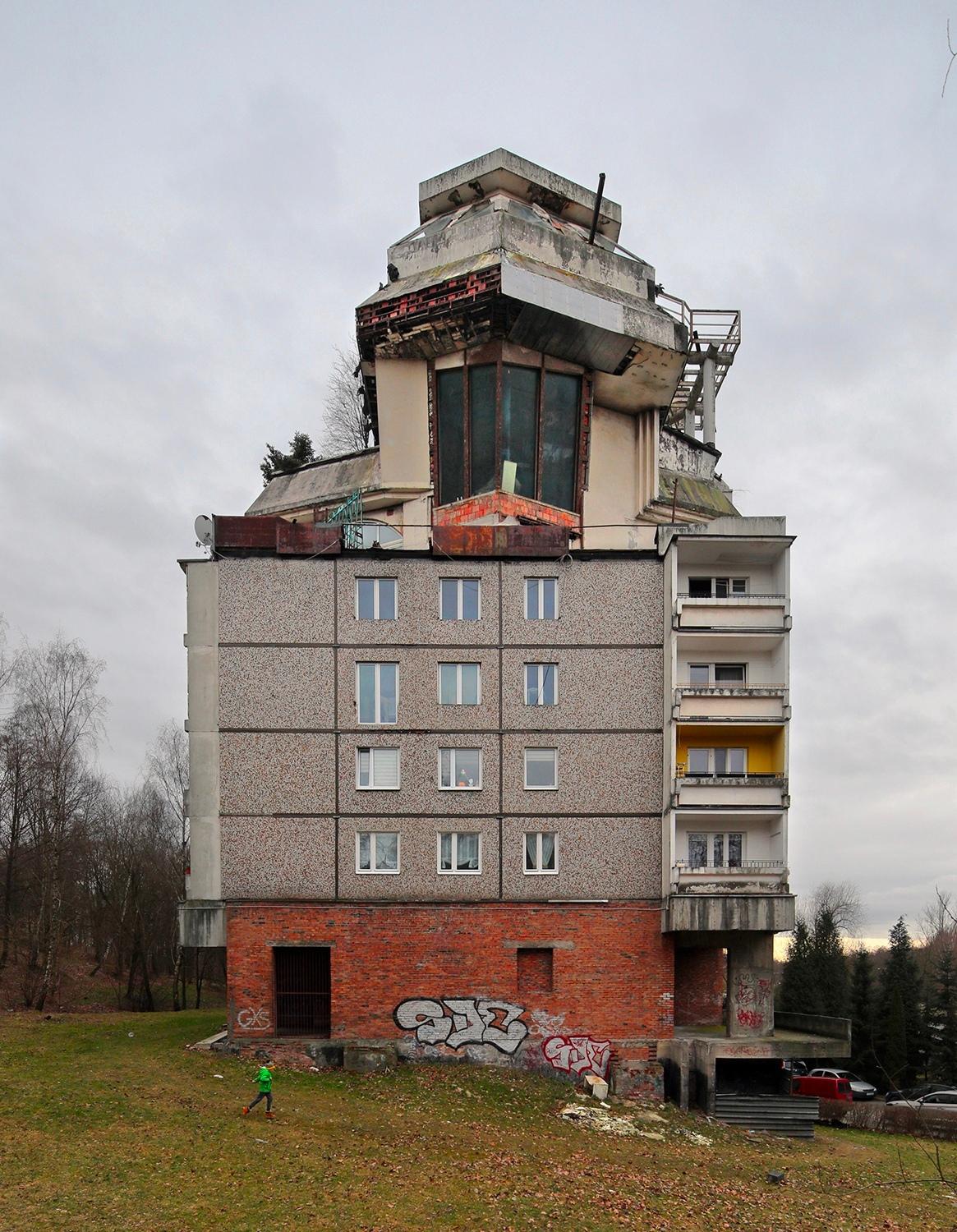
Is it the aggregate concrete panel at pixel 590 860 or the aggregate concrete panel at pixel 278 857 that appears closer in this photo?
the aggregate concrete panel at pixel 278 857

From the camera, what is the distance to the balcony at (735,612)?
1140 inches

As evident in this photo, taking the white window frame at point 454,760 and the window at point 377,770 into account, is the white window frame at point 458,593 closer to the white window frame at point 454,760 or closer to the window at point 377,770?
the white window frame at point 454,760

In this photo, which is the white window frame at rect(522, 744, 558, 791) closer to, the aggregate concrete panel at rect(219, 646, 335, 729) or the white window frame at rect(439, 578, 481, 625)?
the white window frame at rect(439, 578, 481, 625)

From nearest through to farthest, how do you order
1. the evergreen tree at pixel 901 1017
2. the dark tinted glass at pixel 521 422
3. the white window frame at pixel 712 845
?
1. the white window frame at pixel 712 845
2. the dark tinted glass at pixel 521 422
3. the evergreen tree at pixel 901 1017

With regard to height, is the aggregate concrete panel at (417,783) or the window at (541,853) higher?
Answer: the aggregate concrete panel at (417,783)

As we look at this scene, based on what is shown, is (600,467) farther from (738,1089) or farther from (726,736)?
(738,1089)

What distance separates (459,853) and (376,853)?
2517mm

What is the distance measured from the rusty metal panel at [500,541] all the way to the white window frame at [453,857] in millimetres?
8662

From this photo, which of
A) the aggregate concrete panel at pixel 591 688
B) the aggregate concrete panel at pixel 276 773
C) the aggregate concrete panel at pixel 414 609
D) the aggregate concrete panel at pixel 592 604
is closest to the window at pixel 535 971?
the aggregate concrete panel at pixel 591 688

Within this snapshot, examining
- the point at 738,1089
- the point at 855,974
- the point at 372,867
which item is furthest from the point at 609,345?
the point at 855,974

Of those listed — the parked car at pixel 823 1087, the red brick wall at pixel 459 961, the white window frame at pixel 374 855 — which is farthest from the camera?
the parked car at pixel 823 1087

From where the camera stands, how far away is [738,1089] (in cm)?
2972

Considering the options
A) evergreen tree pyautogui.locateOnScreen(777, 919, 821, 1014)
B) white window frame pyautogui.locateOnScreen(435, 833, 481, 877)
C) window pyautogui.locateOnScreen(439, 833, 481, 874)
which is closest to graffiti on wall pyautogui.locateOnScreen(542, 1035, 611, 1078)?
white window frame pyautogui.locateOnScreen(435, 833, 481, 877)

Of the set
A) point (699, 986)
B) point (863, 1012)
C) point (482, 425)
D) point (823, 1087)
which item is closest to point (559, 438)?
point (482, 425)
